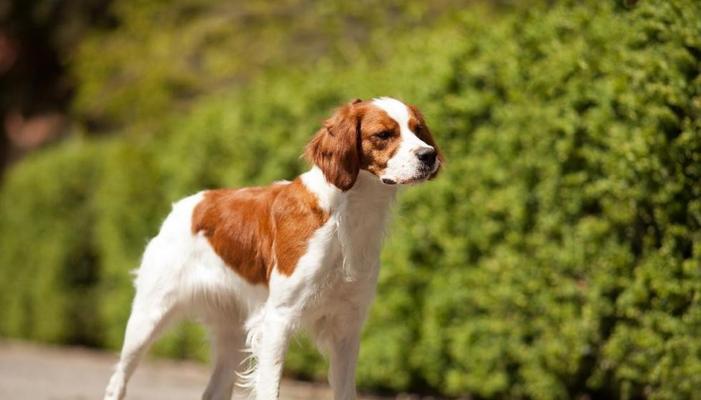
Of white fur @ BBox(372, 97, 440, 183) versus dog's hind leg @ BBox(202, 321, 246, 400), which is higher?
white fur @ BBox(372, 97, 440, 183)

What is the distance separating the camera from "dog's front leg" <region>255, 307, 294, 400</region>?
189 inches

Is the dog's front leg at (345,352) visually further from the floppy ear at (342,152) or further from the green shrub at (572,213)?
the green shrub at (572,213)

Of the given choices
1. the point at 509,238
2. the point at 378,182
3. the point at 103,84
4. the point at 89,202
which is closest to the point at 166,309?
the point at 378,182

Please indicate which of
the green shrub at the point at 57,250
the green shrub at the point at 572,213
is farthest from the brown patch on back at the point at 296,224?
the green shrub at the point at 57,250

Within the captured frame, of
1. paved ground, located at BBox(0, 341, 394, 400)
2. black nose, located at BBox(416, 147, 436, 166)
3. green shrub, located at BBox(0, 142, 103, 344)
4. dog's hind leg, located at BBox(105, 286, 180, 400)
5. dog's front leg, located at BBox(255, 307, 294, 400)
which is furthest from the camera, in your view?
green shrub, located at BBox(0, 142, 103, 344)

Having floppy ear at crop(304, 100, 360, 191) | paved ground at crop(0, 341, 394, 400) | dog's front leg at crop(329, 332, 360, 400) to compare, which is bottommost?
paved ground at crop(0, 341, 394, 400)

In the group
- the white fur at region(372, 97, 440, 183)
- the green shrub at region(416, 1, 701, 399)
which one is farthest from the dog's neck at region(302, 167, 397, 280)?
the green shrub at region(416, 1, 701, 399)

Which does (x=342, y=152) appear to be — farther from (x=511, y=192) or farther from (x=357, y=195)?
(x=511, y=192)

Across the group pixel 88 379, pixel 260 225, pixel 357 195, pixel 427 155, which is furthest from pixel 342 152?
pixel 88 379

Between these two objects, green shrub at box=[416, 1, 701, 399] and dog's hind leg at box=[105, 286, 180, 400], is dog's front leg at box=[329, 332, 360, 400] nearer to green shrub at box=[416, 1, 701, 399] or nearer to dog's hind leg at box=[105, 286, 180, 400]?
dog's hind leg at box=[105, 286, 180, 400]

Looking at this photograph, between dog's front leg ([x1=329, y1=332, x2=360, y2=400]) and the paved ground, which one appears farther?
the paved ground

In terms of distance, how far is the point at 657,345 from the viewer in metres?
5.99

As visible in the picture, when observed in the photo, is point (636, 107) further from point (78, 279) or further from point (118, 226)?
point (78, 279)

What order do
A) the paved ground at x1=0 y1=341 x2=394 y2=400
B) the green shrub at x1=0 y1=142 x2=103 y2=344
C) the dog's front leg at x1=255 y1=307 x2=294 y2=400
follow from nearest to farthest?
1. the dog's front leg at x1=255 y1=307 x2=294 y2=400
2. the paved ground at x1=0 y1=341 x2=394 y2=400
3. the green shrub at x1=0 y1=142 x2=103 y2=344
